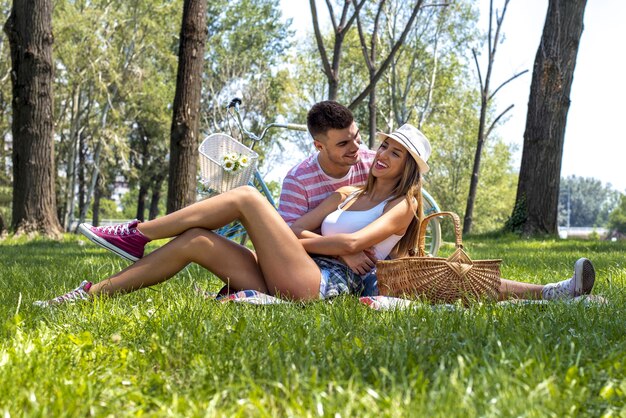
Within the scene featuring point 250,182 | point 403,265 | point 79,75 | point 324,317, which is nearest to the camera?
point 324,317

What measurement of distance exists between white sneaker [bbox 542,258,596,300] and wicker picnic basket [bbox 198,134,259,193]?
A: 307cm

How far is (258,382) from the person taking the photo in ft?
7.40

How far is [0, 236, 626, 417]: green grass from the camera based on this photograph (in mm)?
2070

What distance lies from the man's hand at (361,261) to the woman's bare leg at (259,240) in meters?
0.26

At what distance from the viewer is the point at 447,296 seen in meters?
4.00

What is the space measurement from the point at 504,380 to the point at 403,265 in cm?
187

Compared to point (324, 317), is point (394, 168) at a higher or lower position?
higher

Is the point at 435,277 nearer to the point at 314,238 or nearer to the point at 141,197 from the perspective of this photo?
the point at 314,238

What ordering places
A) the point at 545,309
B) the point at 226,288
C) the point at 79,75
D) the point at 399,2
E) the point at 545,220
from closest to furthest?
the point at 545,309 < the point at 226,288 < the point at 545,220 < the point at 399,2 < the point at 79,75

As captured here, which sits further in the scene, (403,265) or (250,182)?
(250,182)

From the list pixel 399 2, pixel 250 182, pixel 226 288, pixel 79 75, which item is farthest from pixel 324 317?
pixel 79 75

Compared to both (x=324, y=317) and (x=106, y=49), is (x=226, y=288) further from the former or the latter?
(x=106, y=49)

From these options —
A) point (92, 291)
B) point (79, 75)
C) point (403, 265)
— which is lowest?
point (92, 291)

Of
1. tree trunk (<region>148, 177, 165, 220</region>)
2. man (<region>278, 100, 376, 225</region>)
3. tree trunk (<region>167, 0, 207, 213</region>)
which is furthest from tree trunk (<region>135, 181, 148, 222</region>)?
man (<region>278, 100, 376, 225</region>)
